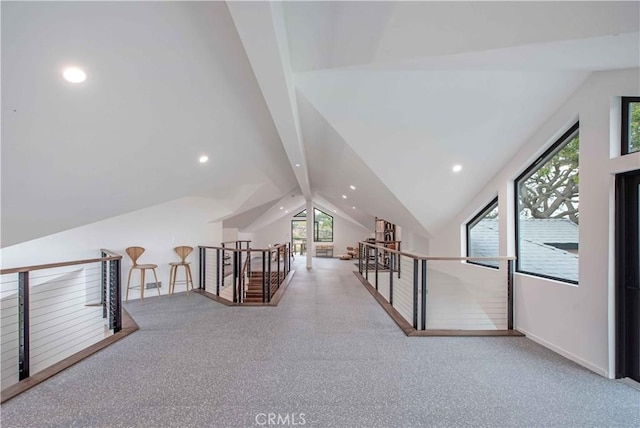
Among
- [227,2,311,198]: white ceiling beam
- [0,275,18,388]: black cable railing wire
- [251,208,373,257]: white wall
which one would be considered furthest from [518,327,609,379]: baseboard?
[251,208,373,257]: white wall

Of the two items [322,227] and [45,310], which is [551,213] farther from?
[322,227]

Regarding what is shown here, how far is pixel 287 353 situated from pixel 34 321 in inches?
202

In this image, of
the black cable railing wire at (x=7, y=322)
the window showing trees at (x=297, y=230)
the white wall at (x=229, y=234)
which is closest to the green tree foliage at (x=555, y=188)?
the black cable railing wire at (x=7, y=322)

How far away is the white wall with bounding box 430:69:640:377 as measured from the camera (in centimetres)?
255

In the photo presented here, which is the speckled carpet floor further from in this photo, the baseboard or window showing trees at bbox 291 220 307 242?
window showing trees at bbox 291 220 307 242

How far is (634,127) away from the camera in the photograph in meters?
2.53

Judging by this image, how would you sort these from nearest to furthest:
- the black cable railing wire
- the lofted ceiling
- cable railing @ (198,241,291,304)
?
the lofted ceiling → the black cable railing wire → cable railing @ (198,241,291,304)

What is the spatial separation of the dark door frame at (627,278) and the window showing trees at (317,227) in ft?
44.4

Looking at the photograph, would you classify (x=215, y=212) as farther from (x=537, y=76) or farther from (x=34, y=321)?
(x=537, y=76)

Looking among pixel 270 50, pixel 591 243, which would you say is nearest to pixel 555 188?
pixel 591 243

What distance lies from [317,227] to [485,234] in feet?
38.8

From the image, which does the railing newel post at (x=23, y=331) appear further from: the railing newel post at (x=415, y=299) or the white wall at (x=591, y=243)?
the white wall at (x=591, y=243)

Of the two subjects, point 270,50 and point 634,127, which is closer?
point 270,50

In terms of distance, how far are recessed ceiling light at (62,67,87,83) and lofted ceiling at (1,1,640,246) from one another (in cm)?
5
